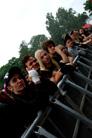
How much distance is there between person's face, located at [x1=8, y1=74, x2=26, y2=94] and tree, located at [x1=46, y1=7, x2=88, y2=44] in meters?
55.5

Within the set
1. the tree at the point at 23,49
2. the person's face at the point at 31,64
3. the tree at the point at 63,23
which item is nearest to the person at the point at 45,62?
the person's face at the point at 31,64

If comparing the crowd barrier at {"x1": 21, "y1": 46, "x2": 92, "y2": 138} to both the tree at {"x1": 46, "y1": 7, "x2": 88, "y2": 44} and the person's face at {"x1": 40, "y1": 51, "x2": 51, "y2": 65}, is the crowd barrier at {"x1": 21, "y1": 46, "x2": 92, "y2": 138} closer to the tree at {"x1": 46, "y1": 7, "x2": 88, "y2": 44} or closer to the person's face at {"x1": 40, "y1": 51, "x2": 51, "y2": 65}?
the person's face at {"x1": 40, "y1": 51, "x2": 51, "y2": 65}

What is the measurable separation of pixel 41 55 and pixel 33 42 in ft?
233

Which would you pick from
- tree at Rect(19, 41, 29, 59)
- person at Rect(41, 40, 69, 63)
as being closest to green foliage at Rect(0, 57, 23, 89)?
tree at Rect(19, 41, 29, 59)

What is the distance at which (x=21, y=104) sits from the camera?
1.42 meters

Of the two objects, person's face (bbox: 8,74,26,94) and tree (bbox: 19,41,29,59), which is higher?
tree (bbox: 19,41,29,59)

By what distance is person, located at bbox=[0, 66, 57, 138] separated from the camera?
120 cm

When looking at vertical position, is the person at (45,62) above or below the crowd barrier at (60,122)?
above

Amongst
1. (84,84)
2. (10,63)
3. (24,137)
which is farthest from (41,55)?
(10,63)

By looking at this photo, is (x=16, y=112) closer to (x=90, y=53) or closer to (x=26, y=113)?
(x=26, y=113)

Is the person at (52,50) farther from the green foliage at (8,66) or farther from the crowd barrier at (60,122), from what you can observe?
the green foliage at (8,66)

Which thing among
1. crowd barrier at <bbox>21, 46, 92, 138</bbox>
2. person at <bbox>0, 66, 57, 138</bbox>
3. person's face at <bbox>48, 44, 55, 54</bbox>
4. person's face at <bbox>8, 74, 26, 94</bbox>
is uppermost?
person's face at <bbox>48, 44, 55, 54</bbox>

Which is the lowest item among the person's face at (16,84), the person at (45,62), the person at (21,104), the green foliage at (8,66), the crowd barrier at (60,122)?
the crowd barrier at (60,122)

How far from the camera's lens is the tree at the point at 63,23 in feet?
189
